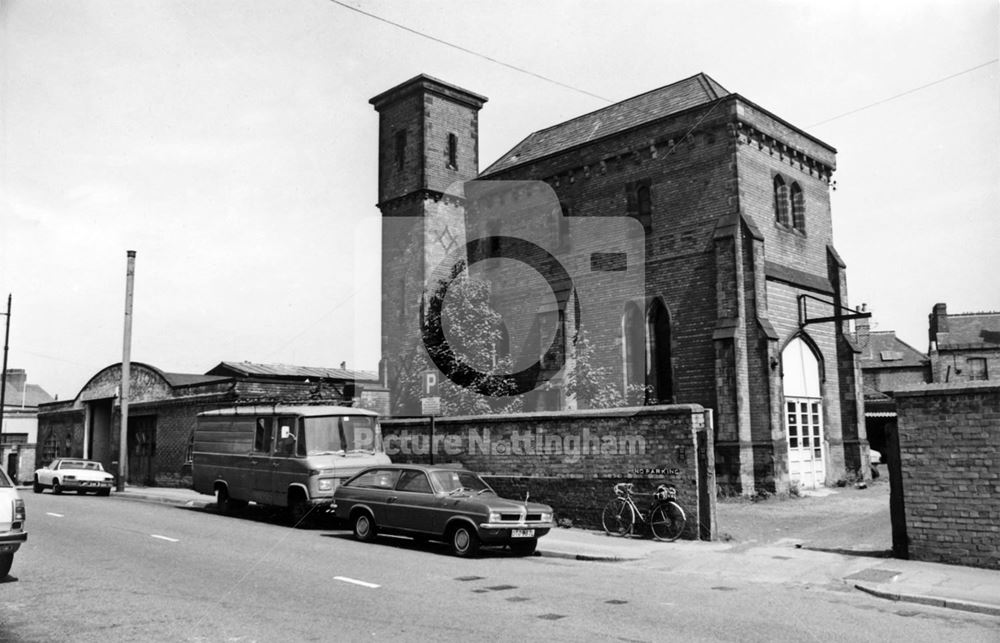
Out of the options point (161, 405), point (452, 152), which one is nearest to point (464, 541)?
point (161, 405)

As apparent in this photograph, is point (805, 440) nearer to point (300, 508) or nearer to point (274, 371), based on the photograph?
point (300, 508)

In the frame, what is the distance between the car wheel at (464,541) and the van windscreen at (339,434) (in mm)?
4706

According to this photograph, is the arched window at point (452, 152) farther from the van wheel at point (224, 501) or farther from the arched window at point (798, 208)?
the van wheel at point (224, 501)

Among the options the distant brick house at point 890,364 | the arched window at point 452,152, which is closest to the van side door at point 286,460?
the arched window at point 452,152

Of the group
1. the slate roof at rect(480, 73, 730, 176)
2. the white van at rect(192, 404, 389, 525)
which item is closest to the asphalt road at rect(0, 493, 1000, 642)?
the white van at rect(192, 404, 389, 525)

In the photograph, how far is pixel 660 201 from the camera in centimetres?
2389

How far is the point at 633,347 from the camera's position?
24453mm

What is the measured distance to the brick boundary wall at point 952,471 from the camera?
10.6m

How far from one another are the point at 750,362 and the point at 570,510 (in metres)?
8.37

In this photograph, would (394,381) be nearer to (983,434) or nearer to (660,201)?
(660,201)

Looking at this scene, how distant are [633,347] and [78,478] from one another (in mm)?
18893

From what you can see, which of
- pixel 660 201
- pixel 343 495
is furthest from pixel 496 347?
pixel 343 495

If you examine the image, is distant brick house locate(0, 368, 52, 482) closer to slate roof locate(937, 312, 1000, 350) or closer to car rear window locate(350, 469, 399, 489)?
car rear window locate(350, 469, 399, 489)

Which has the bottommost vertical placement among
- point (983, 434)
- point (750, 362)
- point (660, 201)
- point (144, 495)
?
point (144, 495)
